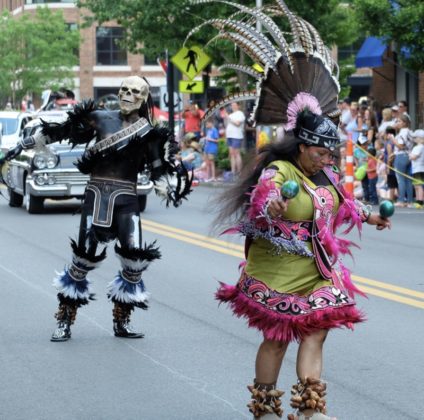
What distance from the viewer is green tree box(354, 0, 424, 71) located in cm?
2453

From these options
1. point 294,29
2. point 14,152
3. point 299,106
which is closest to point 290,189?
point 299,106

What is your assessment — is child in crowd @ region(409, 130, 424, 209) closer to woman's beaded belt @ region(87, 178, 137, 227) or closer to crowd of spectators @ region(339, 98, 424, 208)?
crowd of spectators @ region(339, 98, 424, 208)

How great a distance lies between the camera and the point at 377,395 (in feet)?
23.8

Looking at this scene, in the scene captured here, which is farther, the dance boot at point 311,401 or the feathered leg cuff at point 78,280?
the feathered leg cuff at point 78,280

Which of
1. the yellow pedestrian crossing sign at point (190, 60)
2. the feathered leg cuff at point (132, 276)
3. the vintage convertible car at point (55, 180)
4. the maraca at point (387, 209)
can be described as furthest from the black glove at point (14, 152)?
the yellow pedestrian crossing sign at point (190, 60)

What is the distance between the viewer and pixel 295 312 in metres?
5.96

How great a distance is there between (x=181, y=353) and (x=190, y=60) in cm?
2485

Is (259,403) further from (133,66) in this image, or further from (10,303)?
(133,66)

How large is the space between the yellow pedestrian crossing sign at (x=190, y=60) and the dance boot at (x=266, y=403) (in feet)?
88.8

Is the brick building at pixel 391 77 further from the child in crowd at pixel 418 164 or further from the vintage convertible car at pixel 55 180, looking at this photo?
the vintage convertible car at pixel 55 180

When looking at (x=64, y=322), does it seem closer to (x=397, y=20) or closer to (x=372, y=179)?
(x=372, y=179)

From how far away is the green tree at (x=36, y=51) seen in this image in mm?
66812

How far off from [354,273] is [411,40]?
42.9 feet

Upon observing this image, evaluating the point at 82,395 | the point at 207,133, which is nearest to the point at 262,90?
the point at 82,395
